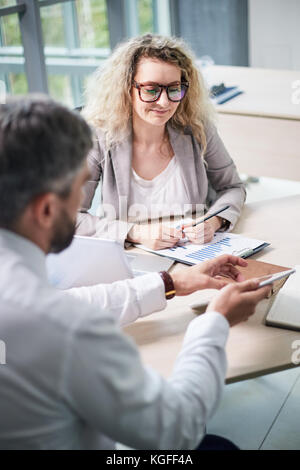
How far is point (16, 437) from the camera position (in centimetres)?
96

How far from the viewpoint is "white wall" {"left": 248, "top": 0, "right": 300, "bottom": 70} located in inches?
216

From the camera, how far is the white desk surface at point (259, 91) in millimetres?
3258

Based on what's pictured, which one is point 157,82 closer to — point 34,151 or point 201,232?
point 201,232

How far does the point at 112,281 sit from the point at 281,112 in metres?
1.90

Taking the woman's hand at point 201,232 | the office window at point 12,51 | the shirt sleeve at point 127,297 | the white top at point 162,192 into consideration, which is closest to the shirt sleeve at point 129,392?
the shirt sleeve at point 127,297

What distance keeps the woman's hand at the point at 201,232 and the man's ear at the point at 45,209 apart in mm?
985

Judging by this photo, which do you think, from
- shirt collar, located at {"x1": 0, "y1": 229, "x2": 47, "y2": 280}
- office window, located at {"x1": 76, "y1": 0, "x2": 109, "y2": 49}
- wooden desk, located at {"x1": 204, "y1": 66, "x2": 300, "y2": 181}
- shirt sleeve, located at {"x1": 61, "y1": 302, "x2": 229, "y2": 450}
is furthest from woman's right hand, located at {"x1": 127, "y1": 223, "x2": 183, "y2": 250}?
office window, located at {"x1": 76, "y1": 0, "x2": 109, "y2": 49}

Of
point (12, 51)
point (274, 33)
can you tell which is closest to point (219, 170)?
point (12, 51)

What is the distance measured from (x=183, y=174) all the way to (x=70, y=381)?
1442mm

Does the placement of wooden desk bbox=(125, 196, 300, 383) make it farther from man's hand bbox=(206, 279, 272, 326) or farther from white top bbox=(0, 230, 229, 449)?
white top bbox=(0, 230, 229, 449)

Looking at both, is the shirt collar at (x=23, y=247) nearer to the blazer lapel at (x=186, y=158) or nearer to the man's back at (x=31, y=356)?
the man's back at (x=31, y=356)

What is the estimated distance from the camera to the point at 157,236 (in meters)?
1.90

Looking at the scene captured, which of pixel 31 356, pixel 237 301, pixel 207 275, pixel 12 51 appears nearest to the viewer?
pixel 31 356

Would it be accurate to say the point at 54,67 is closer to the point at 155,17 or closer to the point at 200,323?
the point at 155,17
